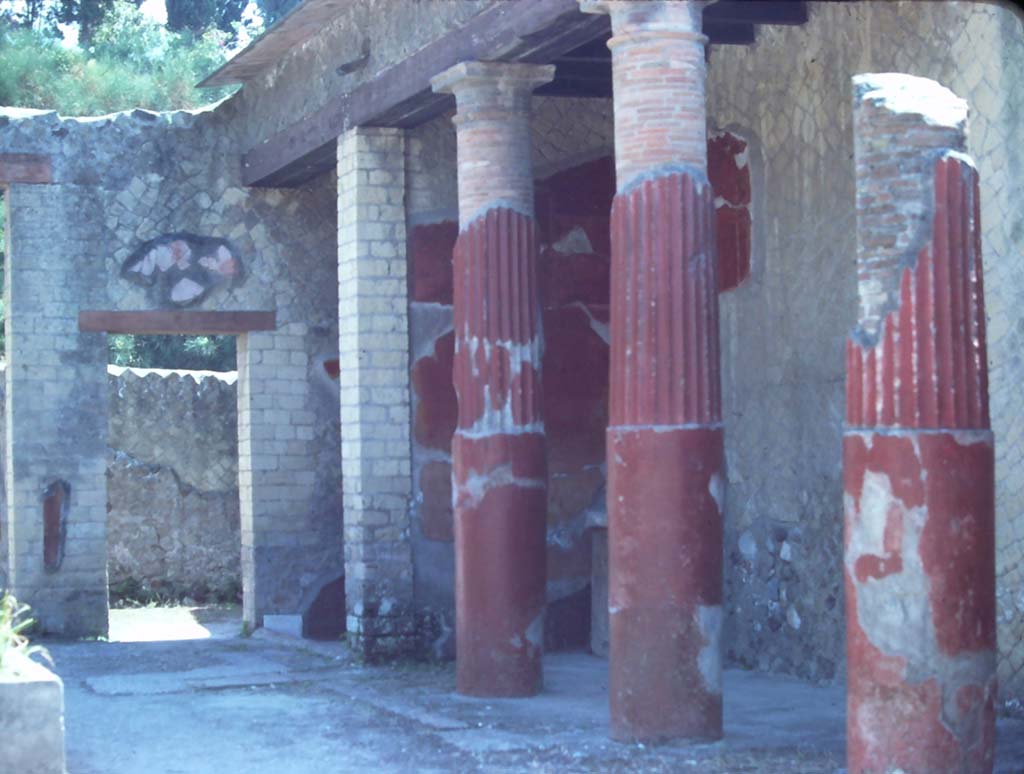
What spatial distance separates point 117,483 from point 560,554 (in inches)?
248

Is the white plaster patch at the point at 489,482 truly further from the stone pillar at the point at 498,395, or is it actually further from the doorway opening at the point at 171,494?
the doorway opening at the point at 171,494

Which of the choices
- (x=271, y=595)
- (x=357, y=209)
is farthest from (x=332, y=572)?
(x=357, y=209)

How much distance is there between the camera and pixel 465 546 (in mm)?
8961

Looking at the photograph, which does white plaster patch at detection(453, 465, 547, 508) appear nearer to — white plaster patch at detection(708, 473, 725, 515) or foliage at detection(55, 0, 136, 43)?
white plaster patch at detection(708, 473, 725, 515)

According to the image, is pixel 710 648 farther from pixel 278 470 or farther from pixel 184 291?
Answer: pixel 184 291

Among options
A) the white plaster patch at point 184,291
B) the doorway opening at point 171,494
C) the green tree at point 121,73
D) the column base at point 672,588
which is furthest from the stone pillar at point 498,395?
the green tree at point 121,73

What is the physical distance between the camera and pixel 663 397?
7.20 m

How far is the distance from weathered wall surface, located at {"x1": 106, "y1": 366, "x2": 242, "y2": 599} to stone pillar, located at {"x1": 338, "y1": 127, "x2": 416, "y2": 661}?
5.75 metres

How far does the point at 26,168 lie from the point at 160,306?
52.3 inches

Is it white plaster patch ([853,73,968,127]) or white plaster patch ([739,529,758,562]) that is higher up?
white plaster patch ([853,73,968,127])

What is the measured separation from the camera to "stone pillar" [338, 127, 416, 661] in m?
10.4

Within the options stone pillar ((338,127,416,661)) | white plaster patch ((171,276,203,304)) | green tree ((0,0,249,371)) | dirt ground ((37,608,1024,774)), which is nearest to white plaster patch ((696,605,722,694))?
dirt ground ((37,608,1024,774))

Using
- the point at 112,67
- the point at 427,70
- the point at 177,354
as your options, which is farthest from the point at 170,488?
the point at 112,67

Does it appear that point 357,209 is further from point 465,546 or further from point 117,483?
point 117,483
